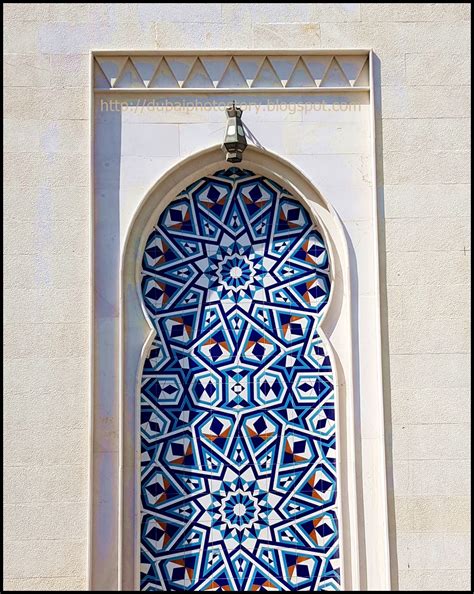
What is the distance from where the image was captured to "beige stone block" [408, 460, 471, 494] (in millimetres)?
7180

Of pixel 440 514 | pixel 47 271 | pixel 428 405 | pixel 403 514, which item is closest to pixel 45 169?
pixel 47 271

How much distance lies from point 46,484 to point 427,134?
11.9ft

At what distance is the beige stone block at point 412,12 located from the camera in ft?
25.4

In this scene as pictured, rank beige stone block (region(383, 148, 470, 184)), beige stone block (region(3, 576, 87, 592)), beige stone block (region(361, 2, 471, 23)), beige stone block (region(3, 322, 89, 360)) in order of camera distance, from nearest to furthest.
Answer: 1. beige stone block (region(3, 576, 87, 592))
2. beige stone block (region(3, 322, 89, 360))
3. beige stone block (region(383, 148, 470, 184))
4. beige stone block (region(361, 2, 471, 23))

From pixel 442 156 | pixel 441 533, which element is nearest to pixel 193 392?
pixel 441 533

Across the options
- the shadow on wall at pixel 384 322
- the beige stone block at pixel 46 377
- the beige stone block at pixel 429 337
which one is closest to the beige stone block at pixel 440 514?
the shadow on wall at pixel 384 322

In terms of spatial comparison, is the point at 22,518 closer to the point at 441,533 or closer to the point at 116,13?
the point at 441,533

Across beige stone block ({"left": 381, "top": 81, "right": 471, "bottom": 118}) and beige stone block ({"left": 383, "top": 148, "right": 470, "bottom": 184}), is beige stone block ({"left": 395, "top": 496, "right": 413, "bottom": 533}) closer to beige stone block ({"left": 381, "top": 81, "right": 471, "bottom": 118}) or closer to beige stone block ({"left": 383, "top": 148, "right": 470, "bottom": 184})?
beige stone block ({"left": 383, "top": 148, "right": 470, "bottom": 184})

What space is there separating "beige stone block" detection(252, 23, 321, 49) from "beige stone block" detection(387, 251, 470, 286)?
1.65 metres

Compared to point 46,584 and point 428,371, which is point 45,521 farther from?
point 428,371

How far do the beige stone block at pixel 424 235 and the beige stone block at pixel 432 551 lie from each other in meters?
1.98

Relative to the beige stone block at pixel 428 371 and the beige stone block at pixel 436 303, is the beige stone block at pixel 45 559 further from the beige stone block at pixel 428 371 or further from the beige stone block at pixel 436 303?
the beige stone block at pixel 436 303

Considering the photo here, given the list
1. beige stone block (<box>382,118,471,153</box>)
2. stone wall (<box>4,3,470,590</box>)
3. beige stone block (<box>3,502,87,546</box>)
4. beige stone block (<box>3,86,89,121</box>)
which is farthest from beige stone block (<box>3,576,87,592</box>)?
beige stone block (<box>382,118,471,153</box>)

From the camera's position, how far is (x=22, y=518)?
279 inches
